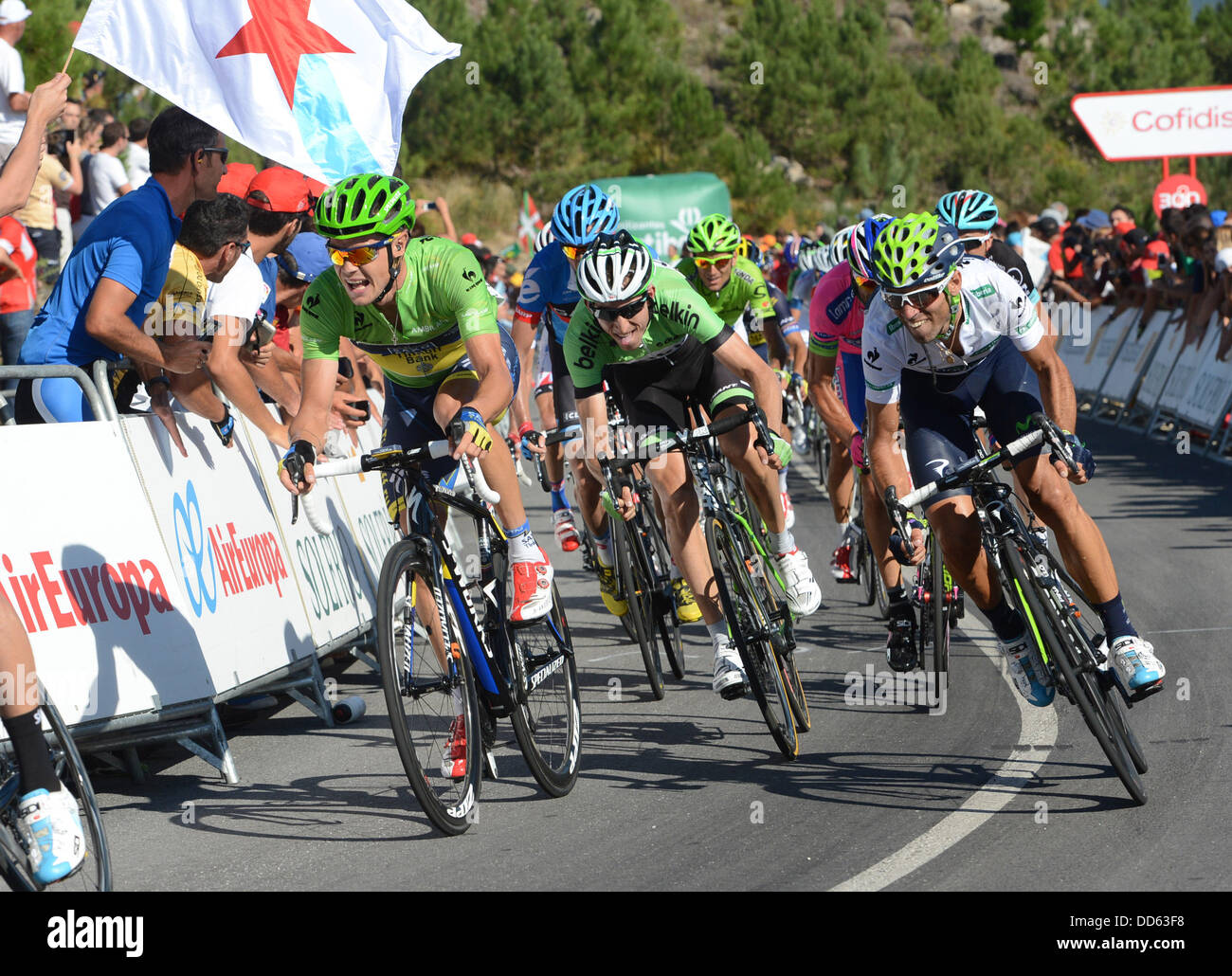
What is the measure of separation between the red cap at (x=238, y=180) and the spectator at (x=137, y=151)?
6.20 m

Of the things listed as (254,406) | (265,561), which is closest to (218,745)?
(265,561)

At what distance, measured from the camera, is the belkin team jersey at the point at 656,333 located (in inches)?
279

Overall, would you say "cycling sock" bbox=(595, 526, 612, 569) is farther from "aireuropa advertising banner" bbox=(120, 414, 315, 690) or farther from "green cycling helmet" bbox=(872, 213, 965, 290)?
"green cycling helmet" bbox=(872, 213, 965, 290)

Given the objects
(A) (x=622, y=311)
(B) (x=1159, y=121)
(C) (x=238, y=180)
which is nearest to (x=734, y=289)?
(C) (x=238, y=180)

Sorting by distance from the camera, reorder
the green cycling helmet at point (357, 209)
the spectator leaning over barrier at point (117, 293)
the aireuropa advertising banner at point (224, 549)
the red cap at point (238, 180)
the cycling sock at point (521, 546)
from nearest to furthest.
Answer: the green cycling helmet at point (357, 209) < the cycling sock at point (521, 546) < the aireuropa advertising banner at point (224, 549) < the spectator leaning over barrier at point (117, 293) < the red cap at point (238, 180)

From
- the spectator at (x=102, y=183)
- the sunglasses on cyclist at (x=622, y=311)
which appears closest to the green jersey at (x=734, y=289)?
the sunglasses on cyclist at (x=622, y=311)

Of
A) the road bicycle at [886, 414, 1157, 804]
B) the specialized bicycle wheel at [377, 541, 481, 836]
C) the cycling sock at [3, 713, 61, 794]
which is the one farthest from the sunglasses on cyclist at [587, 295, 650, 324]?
the cycling sock at [3, 713, 61, 794]

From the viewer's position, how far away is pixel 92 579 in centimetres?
611

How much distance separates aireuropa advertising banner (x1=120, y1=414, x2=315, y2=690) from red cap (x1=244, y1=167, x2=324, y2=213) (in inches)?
62.7

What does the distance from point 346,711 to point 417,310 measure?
93.4 inches

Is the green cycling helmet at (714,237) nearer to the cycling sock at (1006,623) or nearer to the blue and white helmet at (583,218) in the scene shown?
the blue and white helmet at (583,218)

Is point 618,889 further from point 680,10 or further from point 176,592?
point 680,10

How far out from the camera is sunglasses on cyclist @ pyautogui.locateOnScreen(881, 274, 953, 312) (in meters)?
5.82
